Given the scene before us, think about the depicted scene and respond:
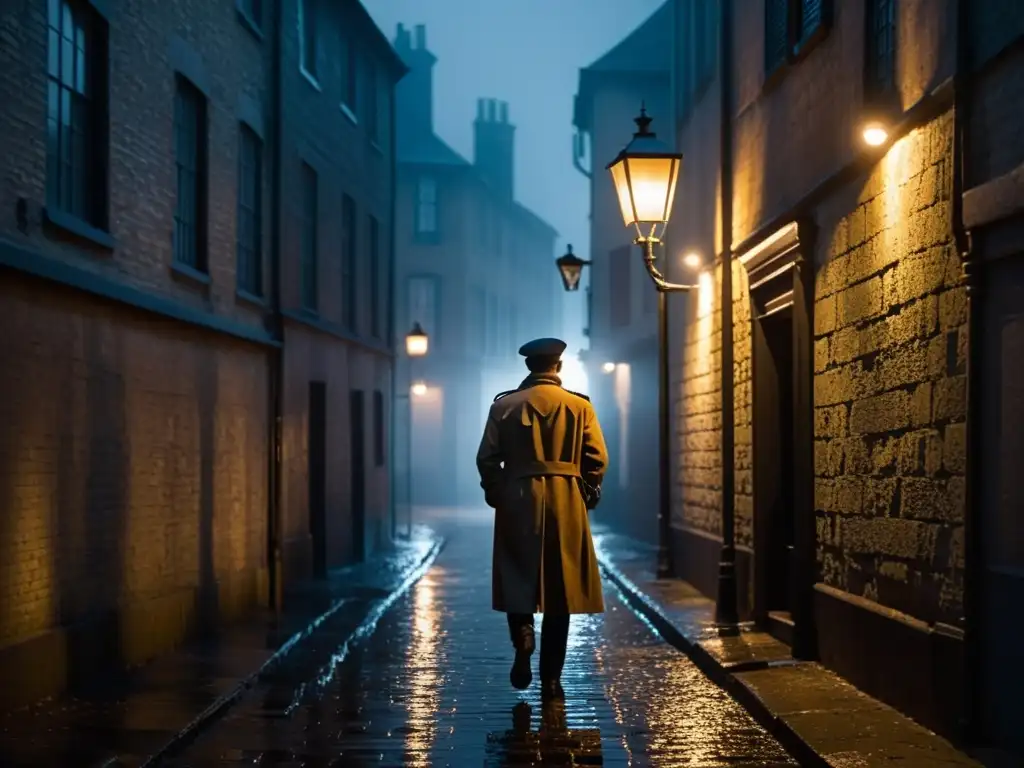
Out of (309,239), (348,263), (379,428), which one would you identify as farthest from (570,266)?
(379,428)

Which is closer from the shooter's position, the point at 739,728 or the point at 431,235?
the point at 739,728

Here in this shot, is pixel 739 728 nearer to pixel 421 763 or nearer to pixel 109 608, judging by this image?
pixel 421 763

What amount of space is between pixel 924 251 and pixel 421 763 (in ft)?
12.0

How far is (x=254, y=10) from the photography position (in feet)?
54.5

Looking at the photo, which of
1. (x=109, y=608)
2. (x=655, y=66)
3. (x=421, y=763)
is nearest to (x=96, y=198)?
(x=109, y=608)

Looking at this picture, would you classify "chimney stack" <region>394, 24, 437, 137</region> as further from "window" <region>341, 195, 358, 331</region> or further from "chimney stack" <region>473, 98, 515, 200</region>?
"window" <region>341, 195, 358, 331</region>

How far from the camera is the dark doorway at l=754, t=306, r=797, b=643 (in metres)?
12.4

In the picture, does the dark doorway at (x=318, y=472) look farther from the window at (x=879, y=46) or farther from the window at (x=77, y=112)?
the window at (x=879, y=46)

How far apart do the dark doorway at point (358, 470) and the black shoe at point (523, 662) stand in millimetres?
13571

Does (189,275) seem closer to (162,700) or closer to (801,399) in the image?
(162,700)

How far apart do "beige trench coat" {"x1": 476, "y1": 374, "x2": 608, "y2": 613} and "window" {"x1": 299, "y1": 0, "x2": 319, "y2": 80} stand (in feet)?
37.1

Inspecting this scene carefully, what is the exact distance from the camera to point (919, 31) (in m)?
8.41

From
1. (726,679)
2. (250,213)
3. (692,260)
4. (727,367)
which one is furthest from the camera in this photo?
(692,260)

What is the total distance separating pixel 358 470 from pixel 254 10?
852cm
